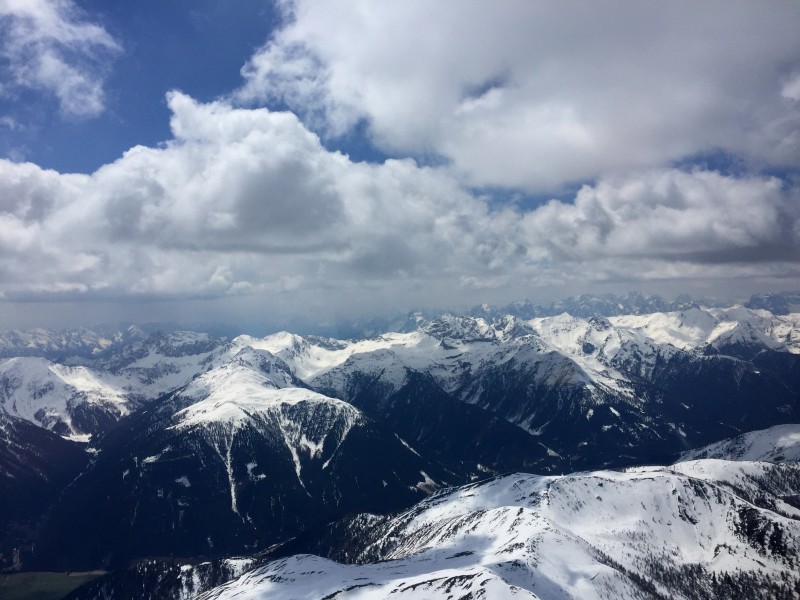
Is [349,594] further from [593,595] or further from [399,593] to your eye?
[593,595]

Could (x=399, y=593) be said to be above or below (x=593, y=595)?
above

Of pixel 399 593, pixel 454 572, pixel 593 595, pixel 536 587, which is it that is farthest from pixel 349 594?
pixel 593 595

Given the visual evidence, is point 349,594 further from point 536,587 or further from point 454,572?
point 536,587

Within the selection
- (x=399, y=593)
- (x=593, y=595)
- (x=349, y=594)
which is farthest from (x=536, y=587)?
(x=349, y=594)

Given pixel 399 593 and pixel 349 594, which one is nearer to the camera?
pixel 399 593

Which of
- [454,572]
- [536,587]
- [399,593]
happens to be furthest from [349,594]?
[536,587]

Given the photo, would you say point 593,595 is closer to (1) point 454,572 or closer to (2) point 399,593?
(1) point 454,572

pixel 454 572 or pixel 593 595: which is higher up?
pixel 454 572
